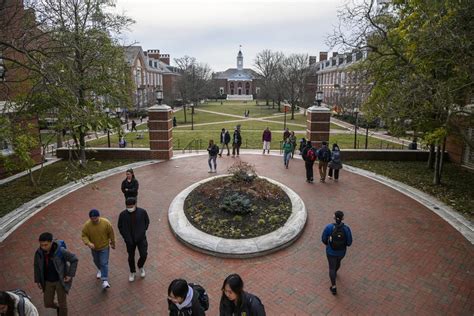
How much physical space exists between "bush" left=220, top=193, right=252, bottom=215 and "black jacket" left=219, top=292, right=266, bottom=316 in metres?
5.04

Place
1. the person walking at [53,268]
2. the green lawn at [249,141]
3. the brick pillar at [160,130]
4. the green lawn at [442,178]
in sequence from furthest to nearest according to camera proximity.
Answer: the green lawn at [249,141]
the brick pillar at [160,130]
the green lawn at [442,178]
the person walking at [53,268]

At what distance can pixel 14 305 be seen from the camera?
3.62 meters

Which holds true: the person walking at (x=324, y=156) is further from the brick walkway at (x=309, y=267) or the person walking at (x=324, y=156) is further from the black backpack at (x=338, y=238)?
the black backpack at (x=338, y=238)

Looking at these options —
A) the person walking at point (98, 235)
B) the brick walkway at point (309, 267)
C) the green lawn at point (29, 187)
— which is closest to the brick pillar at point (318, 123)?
the brick walkway at point (309, 267)

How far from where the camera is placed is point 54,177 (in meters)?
13.8

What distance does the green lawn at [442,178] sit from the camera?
11.0 m

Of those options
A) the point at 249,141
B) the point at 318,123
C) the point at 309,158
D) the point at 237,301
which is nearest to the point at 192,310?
the point at 237,301

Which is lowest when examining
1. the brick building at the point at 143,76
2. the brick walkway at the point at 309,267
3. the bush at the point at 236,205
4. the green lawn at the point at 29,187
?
the brick walkway at the point at 309,267

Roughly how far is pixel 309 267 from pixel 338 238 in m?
1.46

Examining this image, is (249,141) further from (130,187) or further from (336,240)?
(336,240)

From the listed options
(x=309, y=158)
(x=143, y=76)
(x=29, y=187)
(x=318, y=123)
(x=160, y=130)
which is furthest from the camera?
(x=143, y=76)

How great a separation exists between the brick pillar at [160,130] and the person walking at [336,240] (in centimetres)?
1259

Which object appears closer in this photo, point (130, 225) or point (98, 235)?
point (98, 235)

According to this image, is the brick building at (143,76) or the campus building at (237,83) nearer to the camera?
the brick building at (143,76)
